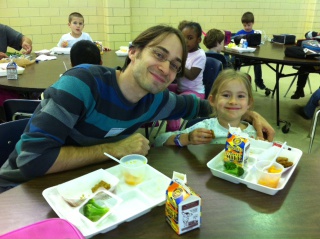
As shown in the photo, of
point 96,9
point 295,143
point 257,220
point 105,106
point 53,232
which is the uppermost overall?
point 96,9

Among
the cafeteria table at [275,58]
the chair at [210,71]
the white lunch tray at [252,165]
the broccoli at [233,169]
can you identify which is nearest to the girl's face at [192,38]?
the chair at [210,71]

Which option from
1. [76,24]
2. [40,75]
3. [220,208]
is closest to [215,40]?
[76,24]

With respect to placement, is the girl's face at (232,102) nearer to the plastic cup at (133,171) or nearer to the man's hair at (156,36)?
the man's hair at (156,36)

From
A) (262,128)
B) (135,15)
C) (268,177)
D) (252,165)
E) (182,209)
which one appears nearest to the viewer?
(182,209)

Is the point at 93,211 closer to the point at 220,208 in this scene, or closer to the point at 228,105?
the point at 220,208

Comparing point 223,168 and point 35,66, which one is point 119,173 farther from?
point 35,66

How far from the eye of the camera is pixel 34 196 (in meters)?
Answer: 0.99

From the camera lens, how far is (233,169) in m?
1.15

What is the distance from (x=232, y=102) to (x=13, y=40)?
329cm

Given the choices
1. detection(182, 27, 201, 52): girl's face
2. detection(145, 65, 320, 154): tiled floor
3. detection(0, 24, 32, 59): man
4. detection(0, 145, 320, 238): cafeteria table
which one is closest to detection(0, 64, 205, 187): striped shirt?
detection(0, 145, 320, 238): cafeteria table

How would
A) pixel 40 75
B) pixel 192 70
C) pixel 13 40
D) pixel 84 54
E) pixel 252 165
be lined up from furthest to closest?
1. pixel 13 40
2. pixel 192 70
3. pixel 40 75
4. pixel 84 54
5. pixel 252 165

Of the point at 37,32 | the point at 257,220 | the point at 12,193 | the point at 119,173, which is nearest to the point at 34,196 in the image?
the point at 12,193

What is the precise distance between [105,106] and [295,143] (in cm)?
274

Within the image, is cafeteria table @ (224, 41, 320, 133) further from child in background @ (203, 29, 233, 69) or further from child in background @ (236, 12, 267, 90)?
child in background @ (236, 12, 267, 90)
